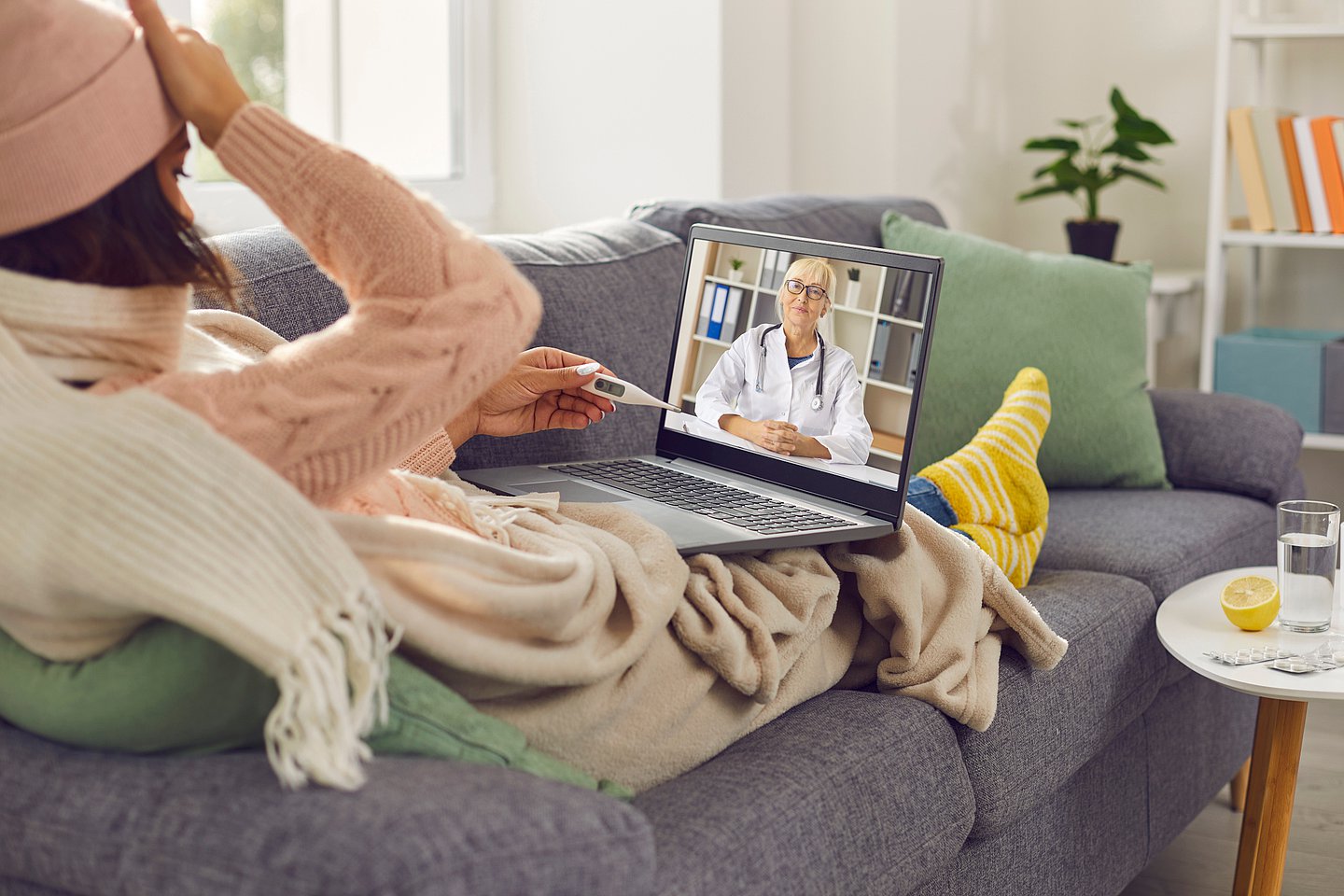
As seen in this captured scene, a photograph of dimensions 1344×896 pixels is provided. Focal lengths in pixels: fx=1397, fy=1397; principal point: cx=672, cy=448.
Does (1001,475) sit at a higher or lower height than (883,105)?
lower

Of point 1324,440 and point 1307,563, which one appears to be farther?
point 1324,440

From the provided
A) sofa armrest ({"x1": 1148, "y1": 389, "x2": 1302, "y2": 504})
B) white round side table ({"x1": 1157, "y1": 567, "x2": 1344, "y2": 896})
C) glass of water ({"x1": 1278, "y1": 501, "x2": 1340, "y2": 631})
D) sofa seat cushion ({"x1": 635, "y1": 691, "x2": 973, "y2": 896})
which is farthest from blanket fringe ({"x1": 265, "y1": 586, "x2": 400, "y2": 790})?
sofa armrest ({"x1": 1148, "y1": 389, "x2": 1302, "y2": 504})

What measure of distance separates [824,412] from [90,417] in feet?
2.25

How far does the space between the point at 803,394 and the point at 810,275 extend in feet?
0.38

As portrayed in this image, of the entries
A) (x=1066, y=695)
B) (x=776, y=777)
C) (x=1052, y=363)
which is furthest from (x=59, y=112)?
(x=1052, y=363)

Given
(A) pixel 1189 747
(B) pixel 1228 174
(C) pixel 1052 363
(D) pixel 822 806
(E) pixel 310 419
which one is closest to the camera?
(E) pixel 310 419

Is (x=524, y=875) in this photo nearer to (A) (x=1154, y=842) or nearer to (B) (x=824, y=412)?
(B) (x=824, y=412)

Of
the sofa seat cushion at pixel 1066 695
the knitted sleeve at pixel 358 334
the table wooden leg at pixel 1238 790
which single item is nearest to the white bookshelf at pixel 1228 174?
the table wooden leg at pixel 1238 790

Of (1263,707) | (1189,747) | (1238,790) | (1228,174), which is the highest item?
(1228,174)

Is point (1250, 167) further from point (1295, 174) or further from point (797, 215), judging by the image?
point (797, 215)

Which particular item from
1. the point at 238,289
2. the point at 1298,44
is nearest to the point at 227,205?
the point at 238,289

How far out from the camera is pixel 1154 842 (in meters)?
1.67

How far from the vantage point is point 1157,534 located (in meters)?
1.87

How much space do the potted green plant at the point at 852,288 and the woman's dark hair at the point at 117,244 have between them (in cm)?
62
